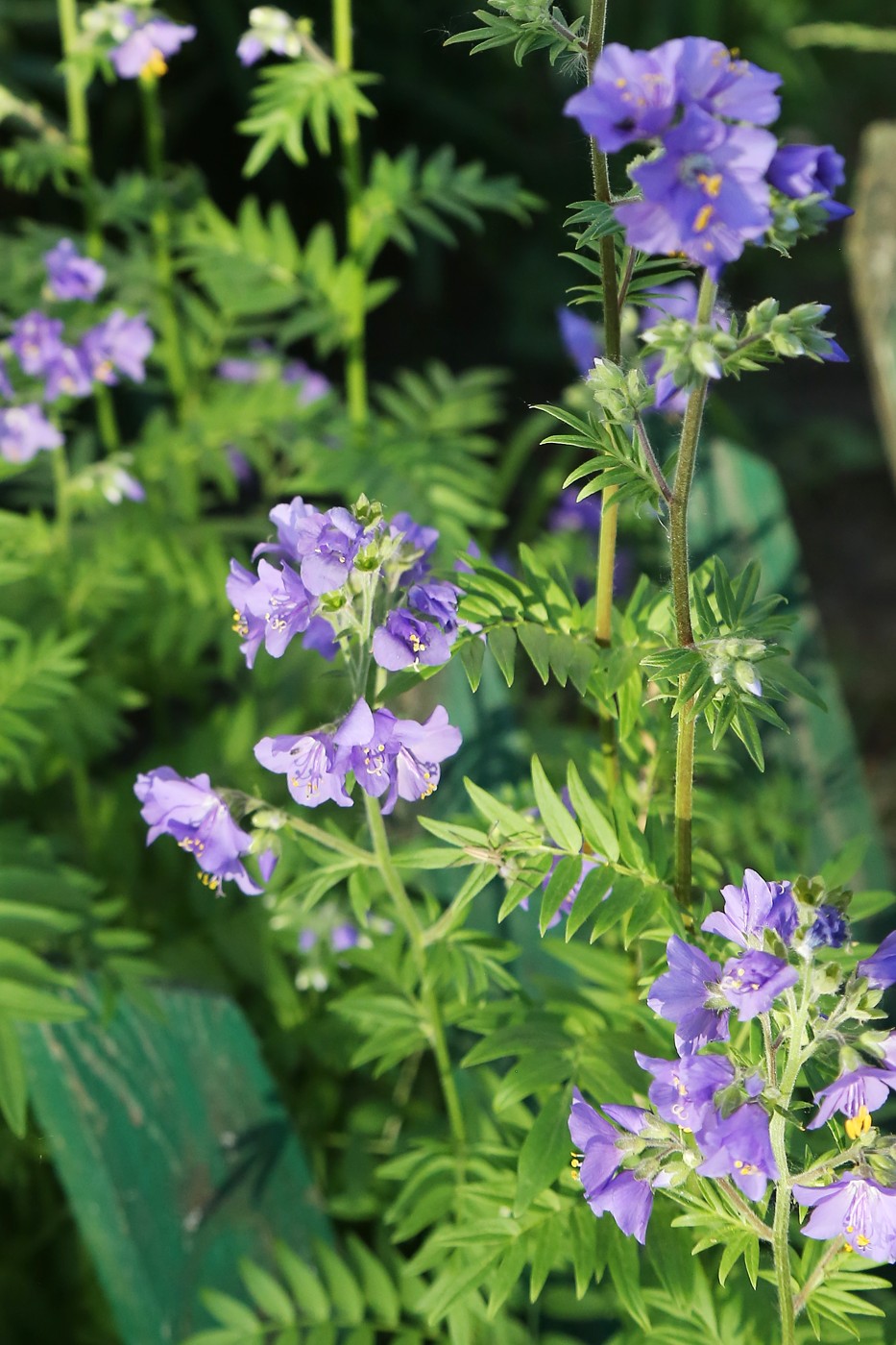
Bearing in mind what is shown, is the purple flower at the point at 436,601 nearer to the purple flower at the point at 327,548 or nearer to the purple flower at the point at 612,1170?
the purple flower at the point at 327,548

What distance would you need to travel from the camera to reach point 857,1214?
1.02 m

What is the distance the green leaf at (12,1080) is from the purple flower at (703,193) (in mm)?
985

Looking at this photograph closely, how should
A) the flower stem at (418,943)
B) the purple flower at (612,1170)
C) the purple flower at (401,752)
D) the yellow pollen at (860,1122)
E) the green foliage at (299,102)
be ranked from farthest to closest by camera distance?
the green foliage at (299,102)
the flower stem at (418,943)
the purple flower at (401,752)
the purple flower at (612,1170)
the yellow pollen at (860,1122)

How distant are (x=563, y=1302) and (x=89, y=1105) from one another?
65 centimetres

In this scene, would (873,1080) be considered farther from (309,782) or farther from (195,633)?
(195,633)

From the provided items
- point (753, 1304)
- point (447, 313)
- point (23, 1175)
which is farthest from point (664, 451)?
point (447, 313)

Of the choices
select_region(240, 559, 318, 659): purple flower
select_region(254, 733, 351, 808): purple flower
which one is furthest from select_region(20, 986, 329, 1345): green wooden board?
select_region(240, 559, 318, 659): purple flower

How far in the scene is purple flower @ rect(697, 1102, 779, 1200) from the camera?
958 millimetres

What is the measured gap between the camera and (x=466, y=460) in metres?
2.32

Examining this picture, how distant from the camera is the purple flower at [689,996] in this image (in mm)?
1027

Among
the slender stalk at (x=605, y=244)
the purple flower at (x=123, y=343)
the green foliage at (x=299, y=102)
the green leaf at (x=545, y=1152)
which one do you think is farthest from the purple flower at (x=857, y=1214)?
the purple flower at (x=123, y=343)

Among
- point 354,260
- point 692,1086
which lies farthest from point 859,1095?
point 354,260

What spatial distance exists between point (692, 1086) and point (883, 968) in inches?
7.1

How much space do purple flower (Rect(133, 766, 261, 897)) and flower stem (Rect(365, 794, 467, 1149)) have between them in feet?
0.44
